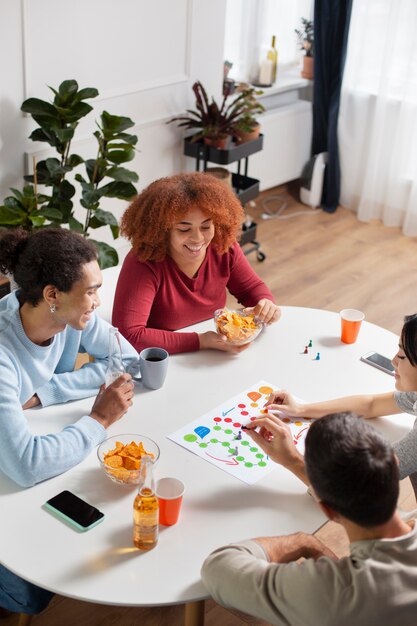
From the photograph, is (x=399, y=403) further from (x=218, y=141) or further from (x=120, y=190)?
(x=218, y=141)

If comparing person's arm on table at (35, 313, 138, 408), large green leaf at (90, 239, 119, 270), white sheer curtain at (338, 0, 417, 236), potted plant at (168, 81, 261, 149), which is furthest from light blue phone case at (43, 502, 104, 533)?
white sheer curtain at (338, 0, 417, 236)

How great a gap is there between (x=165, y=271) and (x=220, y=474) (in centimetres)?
87

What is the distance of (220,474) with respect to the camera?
176 cm

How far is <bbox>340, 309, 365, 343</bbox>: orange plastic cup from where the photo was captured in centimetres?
231

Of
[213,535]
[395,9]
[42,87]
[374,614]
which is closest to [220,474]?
[213,535]

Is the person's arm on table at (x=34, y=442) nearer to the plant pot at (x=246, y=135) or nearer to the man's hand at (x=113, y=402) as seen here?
the man's hand at (x=113, y=402)

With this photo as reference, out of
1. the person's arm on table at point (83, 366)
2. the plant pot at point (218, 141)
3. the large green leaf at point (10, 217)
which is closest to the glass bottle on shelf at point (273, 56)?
the plant pot at point (218, 141)

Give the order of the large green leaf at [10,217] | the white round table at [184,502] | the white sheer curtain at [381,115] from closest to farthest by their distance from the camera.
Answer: the white round table at [184,502]
the large green leaf at [10,217]
the white sheer curtain at [381,115]

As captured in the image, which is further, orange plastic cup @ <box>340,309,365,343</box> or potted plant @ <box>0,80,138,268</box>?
potted plant @ <box>0,80,138,268</box>

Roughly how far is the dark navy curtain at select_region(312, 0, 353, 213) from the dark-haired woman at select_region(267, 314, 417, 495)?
342cm

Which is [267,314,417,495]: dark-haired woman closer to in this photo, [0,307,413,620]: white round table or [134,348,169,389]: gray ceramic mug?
[0,307,413,620]: white round table

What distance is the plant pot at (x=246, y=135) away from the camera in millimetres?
4195

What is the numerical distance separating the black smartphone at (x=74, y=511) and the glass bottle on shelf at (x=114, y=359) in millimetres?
413

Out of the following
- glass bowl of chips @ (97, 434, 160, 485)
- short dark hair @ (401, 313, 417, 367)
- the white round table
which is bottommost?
the white round table
